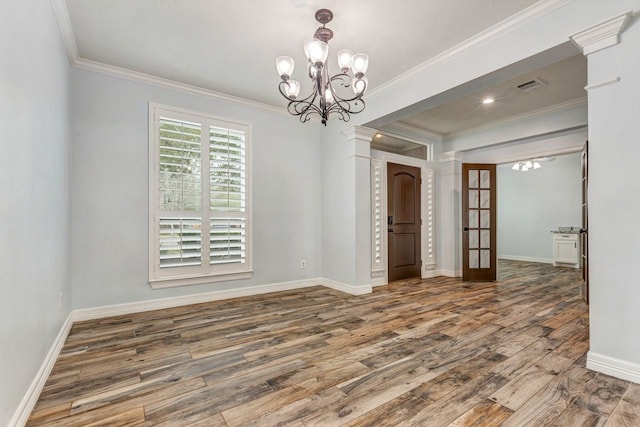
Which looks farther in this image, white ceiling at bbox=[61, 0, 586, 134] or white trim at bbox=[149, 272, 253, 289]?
white trim at bbox=[149, 272, 253, 289]

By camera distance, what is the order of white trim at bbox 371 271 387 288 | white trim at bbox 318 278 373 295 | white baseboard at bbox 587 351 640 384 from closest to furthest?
1. white baseboard at bbox 587 351 640 384
2. white trim at bbox 318 278 373 295
3. white trim at bbox 371 271 387 288

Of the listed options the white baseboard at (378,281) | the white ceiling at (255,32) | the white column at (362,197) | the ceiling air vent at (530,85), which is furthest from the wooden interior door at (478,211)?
the white column at (362,197)

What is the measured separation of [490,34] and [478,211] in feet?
11.9

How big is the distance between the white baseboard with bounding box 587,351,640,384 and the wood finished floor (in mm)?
57

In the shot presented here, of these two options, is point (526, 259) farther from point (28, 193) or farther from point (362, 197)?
point (28, 193)

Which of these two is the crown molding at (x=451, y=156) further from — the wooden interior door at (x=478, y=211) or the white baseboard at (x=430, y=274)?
the white baseboard at (x=430, y=274)

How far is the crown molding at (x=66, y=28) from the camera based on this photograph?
2351 millimetres

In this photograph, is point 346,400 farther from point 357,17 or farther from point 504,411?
point 357,17

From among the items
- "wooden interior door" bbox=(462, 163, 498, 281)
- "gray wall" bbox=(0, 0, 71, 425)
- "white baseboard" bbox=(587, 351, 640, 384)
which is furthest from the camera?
"wooden interior door" bbox=(462, 163, 498, 281)

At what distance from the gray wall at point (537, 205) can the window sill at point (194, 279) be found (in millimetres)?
6717

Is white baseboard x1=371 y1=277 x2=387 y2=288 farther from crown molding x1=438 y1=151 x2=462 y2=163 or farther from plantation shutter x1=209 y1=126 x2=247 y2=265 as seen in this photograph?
crown molding x1=438 y1=151 x2=462 y2=163

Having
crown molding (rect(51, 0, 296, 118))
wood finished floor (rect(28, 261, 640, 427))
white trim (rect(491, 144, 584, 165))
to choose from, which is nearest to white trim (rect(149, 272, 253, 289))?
wood finished floor (rect(28, 261, 640, 427))

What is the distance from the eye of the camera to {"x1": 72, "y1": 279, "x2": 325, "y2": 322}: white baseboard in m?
3.26

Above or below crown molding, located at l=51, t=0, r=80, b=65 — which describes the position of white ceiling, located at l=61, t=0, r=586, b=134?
above
